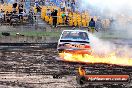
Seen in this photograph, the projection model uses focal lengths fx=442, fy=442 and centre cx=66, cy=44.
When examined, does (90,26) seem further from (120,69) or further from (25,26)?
(120,69)

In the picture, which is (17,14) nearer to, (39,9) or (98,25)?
(39,9)

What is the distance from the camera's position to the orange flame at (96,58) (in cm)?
1919

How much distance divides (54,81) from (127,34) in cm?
1904

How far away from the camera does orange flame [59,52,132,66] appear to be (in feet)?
63.0

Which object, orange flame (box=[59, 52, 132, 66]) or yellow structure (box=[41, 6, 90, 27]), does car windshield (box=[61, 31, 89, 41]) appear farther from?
yellow structure (box=[41, 6, 90, 27])

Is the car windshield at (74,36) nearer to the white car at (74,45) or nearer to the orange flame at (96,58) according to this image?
the white car at (74,45)

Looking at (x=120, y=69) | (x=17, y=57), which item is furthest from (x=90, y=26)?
(x=120, y=69)

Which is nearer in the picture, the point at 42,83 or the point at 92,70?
the point at 42,83

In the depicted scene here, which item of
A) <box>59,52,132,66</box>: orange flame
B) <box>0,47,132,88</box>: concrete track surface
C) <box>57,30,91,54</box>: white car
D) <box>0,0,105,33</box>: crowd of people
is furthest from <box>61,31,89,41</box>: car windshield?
<box>0,0,105,33</box>: crowd of people

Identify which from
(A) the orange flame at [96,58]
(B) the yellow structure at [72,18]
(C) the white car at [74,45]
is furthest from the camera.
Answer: (B) the yellow structure at [72,18]

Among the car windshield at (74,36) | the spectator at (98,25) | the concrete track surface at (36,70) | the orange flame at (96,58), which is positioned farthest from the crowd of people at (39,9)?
the orange flame at (96,58)

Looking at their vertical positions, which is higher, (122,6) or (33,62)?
(122,6)

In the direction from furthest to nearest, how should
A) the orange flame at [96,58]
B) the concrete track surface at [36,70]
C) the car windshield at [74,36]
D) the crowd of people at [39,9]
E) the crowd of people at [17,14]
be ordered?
the crowd of people at [39,9]
the crowd of people at [17,14]
the car windshield at [74,36]
the orange flame at [96,58]
the concrete track surface at [36,70]

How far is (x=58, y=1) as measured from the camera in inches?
1359
